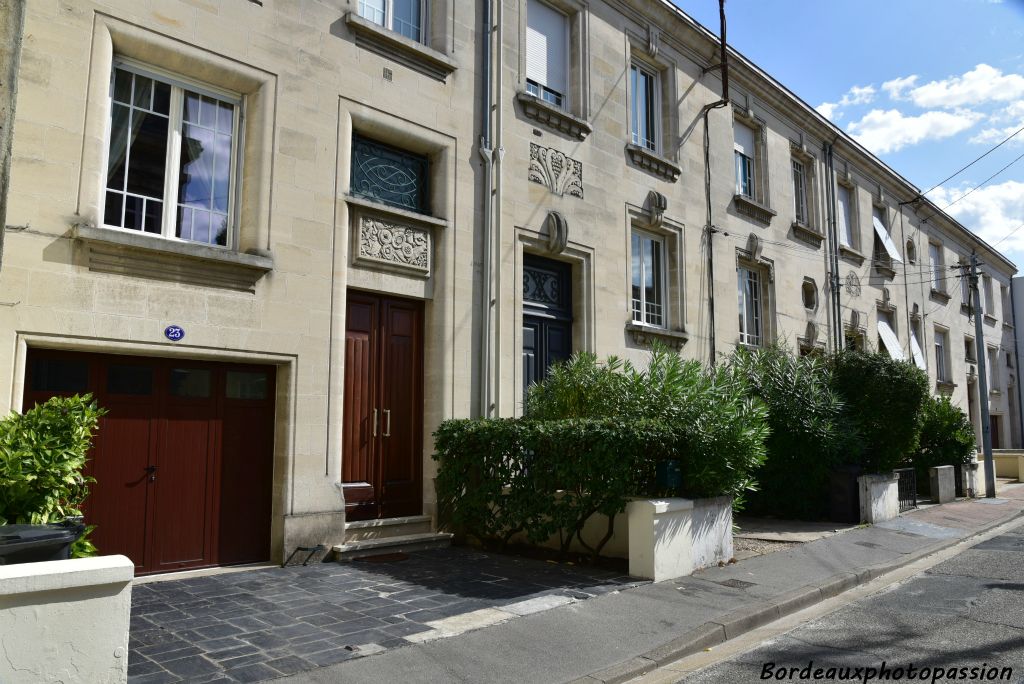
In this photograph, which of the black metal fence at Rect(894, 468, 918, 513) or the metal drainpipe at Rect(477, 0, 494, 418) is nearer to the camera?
the metal drainpipe at Rect(477, 0, 494, 418)

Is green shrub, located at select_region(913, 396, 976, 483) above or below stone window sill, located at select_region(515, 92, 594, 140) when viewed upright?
below

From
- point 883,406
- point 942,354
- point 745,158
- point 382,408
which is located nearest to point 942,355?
point 942,354

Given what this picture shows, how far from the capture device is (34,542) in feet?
14.2

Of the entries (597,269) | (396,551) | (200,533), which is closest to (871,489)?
(597,269)

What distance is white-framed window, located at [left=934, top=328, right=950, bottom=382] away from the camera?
88.4 ft

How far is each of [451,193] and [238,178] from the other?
2.94 m

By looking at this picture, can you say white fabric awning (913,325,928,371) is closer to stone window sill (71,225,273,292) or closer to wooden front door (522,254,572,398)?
wooden front door (522,254,572,398)

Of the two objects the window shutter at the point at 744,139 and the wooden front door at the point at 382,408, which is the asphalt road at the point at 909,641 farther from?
the window shutter at the point at 744,139

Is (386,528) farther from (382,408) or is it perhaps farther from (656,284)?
(656,284)

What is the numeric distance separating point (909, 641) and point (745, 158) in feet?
45.4

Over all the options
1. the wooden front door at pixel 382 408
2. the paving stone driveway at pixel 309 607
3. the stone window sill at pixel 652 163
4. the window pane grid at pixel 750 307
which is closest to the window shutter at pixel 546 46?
the stone window sill at pixel 652 163

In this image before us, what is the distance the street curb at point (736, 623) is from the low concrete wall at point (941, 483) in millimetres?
7108

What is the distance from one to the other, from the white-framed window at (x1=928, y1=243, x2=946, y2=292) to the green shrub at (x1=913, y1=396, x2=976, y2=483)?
1182 cm

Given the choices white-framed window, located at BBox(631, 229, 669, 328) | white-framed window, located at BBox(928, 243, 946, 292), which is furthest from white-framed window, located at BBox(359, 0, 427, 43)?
white-framed window, located at BBox(928, 243, 946, 292)
